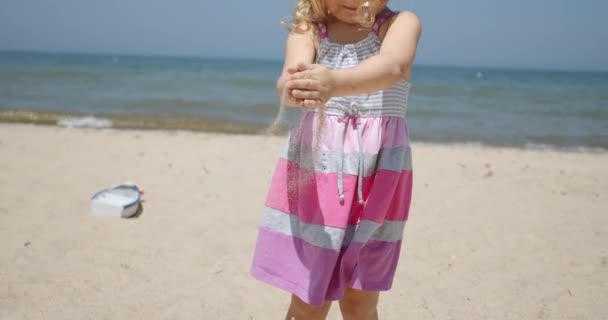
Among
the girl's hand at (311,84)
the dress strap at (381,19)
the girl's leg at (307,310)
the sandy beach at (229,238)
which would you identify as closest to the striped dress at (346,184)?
the dress strap at (381,19)

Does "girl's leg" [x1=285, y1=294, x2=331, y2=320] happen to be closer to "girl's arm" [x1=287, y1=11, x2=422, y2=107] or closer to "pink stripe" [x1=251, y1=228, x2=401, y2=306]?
"pink stripe" [x1=251, y1=228, x2=401, y2=306]

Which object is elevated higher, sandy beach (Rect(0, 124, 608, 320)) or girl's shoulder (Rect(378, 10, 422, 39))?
girl's shoulder (Rect(378, 10, 422, 39))

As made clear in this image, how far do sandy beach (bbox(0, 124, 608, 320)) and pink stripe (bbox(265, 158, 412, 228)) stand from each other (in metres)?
1.11

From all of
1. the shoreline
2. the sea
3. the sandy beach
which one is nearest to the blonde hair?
the sandy beach

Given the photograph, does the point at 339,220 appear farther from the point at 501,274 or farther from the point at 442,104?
the point at 442,104

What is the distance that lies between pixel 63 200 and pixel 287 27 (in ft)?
10.0

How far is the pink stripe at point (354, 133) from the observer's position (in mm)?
1363

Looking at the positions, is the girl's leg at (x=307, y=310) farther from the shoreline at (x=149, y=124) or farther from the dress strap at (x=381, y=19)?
the shoreline at (x=149, y=124)

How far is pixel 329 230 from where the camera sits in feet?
4.46

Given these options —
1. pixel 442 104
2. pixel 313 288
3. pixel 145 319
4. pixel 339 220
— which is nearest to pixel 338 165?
pixel 339 220

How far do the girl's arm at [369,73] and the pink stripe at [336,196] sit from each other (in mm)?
335

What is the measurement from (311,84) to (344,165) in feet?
1.39

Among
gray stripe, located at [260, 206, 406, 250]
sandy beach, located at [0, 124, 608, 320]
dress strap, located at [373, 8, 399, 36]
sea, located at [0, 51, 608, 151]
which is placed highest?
dress strap, located at [373, 8, 399, 36]

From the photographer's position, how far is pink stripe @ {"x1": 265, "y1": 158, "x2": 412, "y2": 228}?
1.36 meters
